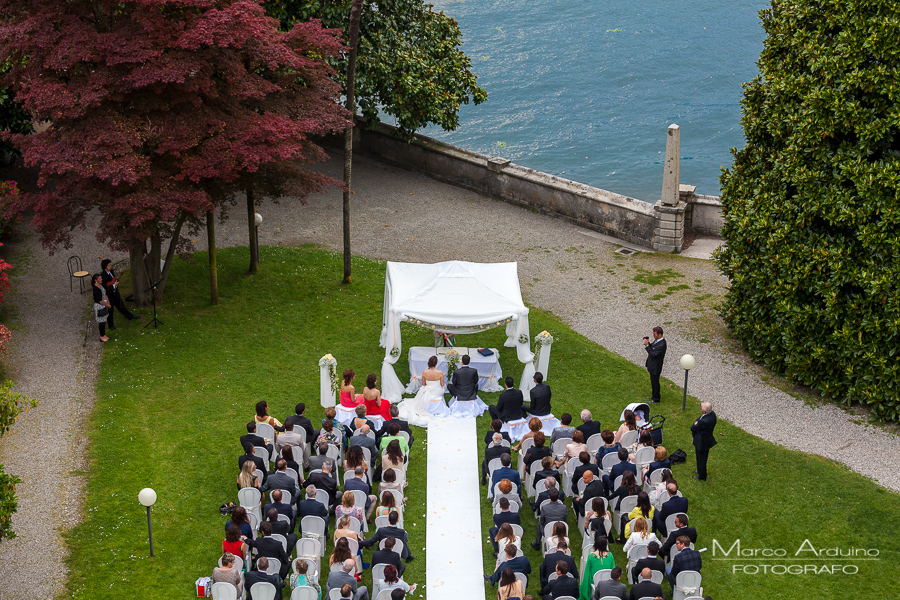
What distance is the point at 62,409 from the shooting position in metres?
16.7

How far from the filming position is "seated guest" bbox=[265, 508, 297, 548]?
12617mm

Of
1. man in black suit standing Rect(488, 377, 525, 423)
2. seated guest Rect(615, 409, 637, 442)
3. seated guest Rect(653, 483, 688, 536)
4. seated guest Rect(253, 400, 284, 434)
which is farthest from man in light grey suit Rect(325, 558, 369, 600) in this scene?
seated guest Rect(615, 409, 637, 442)

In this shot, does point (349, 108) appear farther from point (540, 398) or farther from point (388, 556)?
point (388, 556)

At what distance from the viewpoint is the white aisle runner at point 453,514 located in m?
13.0

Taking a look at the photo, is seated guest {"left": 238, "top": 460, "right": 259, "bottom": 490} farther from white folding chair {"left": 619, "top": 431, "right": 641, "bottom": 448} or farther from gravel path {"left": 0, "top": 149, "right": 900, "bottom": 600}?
white folding chair {"left": 619, "top": 431, "right": 641, "bottom": 448}

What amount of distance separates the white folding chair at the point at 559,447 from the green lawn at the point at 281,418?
1152mm

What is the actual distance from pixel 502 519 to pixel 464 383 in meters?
3.98

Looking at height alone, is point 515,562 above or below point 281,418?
above

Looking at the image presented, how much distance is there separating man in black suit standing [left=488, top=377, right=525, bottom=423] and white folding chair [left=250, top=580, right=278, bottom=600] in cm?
590

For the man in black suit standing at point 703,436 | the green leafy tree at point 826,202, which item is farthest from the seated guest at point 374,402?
the green leafy tree at point 826,202

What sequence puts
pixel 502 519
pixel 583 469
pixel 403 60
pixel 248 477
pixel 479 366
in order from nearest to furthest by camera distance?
pixel 502 519, pixel 248 477, pixel 583 469, pixel 479 366, pixel 403 60

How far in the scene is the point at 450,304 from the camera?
57.2ft

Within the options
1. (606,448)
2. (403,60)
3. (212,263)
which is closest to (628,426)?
(606,448)

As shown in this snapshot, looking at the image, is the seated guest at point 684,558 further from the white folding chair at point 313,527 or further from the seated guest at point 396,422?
the seated guest at point 396,422
